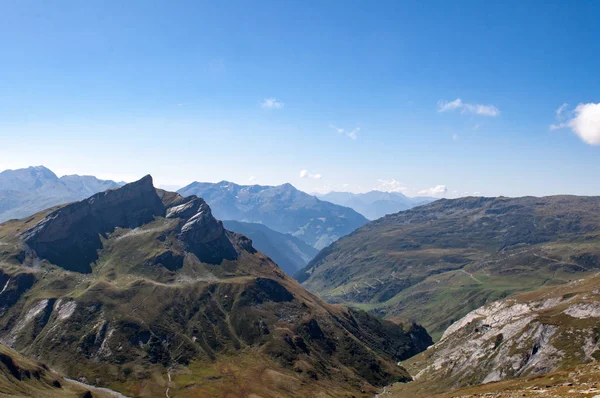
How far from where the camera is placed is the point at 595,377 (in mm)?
120188

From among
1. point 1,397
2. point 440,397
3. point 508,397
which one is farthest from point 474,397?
point 1,397

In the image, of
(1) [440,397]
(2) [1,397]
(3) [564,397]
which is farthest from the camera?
(2) [1,397]

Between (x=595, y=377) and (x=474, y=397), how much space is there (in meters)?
32.9

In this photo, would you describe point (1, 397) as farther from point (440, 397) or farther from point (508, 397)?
point (508, 397)

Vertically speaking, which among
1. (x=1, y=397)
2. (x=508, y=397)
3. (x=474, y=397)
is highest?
(x=508, y=397)

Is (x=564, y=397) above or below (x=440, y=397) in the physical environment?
above

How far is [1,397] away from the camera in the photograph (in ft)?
602

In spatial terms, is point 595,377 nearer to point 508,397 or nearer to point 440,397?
point 508,397

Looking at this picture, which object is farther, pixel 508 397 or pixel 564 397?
pixel 508 397

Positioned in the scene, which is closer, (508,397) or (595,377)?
(508,397)

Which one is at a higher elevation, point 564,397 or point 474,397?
point 564,397

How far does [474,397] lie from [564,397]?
1507 inches

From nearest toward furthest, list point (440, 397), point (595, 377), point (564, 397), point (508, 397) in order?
1. point (564, 397)
2. point (508, 397)
3. point (595, 377)
4. point (440, 397)

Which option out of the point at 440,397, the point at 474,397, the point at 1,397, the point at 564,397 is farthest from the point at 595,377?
the point at 1,397
